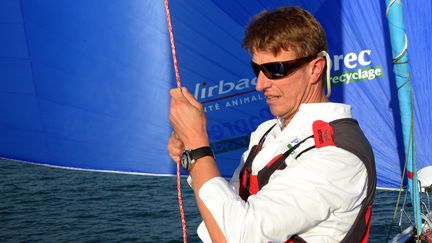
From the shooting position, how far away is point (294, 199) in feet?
5.93

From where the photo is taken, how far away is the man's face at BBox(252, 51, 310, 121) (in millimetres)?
2068

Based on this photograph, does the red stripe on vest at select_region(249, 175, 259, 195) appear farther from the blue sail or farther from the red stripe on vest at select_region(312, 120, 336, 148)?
the blue sail

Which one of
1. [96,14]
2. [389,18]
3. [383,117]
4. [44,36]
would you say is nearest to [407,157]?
[383,117]

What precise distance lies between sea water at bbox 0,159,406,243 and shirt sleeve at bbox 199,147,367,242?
10.8 m

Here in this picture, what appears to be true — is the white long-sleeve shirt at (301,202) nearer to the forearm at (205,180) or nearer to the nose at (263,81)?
the forearm at (205,180)

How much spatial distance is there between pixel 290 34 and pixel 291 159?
0.41m

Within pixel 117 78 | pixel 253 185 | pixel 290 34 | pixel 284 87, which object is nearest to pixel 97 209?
pixel 117 78

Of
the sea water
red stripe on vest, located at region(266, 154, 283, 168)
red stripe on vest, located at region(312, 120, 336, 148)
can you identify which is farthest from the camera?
the sea water

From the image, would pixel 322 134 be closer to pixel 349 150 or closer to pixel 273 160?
pixel 349 150

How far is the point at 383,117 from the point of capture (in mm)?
6098

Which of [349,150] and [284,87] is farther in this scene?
[284,87]

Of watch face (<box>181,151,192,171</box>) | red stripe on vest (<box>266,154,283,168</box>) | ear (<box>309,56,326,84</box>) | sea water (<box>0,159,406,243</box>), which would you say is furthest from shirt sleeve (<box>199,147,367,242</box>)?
sea water (<box>0,159,406,243</box>)

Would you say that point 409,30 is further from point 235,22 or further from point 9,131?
point 9,131

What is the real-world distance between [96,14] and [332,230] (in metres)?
3.99
